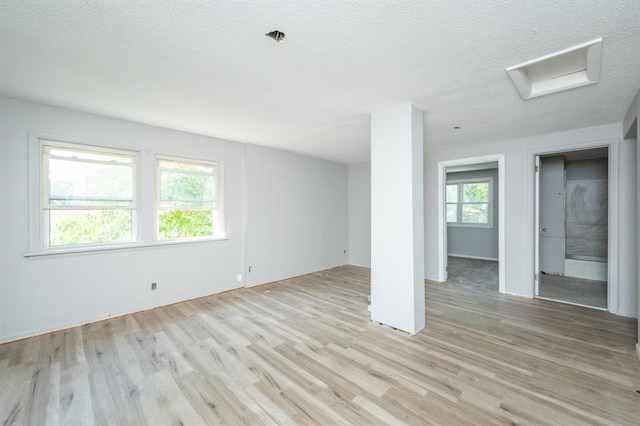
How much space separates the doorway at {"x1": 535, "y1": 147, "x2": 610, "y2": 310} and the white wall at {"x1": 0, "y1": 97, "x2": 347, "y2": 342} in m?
4.42

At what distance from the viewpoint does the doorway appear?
4902 millimetres

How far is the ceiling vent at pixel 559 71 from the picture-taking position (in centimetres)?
187

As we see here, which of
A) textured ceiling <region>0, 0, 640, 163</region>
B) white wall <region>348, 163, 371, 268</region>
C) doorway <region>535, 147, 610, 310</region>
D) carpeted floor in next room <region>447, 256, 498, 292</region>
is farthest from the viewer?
white wall <region>348, 163, 371, 268</region>

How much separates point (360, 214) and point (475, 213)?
332cm

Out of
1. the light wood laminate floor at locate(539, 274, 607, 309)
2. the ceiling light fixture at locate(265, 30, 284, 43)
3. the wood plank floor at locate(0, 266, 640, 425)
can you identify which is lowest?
the wood plank floor at locate(0, 266, 640, 425)

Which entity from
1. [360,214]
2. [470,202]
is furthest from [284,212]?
[470,202]

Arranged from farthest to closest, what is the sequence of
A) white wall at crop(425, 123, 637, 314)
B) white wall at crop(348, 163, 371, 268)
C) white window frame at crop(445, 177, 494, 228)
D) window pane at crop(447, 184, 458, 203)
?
window pane at crop(447, 184, 458, 203) < white window frame at crop(445, 177, 494, 228) < white wall at crop(348, 163, 371, 268) < white wall at crop(425, 123, 637, 314)

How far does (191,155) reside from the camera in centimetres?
397

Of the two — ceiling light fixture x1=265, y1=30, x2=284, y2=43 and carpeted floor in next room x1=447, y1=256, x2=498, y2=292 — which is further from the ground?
ceiling light fixture x1=265, y1=30, x2=284, y2=43

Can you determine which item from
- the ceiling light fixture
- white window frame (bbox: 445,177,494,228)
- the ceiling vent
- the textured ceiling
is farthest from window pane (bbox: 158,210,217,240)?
white window frame (bbox: 445,177,494,228)

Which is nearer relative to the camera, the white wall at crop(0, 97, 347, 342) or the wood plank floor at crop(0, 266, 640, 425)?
the wood plank floor at crop(0, 266, 640, 425)

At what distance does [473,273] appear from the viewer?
5445 mm

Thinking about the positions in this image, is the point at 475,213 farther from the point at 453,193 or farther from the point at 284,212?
the point at 284,212

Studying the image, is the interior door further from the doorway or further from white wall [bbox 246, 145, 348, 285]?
white wall [bbox 246, 145, 348, 285]
